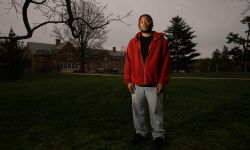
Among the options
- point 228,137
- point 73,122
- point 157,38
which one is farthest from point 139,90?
point 73,122

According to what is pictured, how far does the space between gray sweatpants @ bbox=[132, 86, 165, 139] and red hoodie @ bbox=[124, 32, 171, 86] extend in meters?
0.16

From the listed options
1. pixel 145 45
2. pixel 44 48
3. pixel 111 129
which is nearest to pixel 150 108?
pixel 145 45

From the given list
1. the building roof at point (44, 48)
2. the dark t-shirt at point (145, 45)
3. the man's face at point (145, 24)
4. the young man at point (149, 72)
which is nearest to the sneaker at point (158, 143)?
the young man at point (149, 72)

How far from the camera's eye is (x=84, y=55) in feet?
144

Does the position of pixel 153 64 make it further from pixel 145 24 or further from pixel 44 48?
pixel 44 48

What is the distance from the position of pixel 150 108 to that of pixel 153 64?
2.48ft

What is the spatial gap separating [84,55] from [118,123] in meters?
39.2

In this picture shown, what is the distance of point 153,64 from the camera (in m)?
4.05

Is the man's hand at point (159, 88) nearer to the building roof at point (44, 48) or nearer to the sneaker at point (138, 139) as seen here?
the sneaker at point (138, 139)

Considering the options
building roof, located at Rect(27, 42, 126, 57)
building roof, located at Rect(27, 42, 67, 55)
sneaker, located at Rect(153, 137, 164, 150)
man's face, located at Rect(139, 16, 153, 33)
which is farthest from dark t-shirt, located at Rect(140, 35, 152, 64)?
building roof, located at Rect(27, 42, 67, 55)

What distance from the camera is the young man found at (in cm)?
404

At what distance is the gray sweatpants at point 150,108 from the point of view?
13.3ft

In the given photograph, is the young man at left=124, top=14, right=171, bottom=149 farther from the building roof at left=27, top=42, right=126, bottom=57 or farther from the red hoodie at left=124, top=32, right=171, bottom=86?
the building roof at left=27, top=42, right=126, bottom=57

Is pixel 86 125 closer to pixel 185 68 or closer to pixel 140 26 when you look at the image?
pixel 140 26
